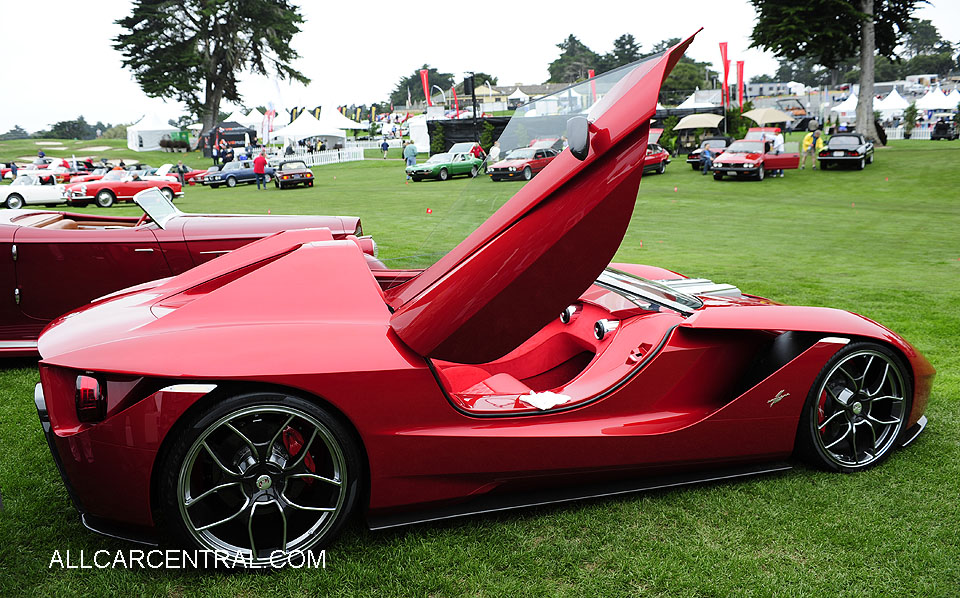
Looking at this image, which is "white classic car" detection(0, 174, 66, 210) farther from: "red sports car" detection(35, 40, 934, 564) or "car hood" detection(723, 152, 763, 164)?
"car hood" detection(723, 152, 763, 164)

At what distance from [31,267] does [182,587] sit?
3.66 metres

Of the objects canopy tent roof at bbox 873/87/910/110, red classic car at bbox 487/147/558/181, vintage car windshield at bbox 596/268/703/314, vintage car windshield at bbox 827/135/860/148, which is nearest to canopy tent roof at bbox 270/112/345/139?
vintage car windshield at bbox 827/135/860/148

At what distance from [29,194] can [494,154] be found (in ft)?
75.7

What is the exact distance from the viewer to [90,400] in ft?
7.95

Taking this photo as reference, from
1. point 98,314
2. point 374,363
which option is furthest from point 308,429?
point 98,314

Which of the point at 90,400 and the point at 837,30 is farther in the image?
the point at 837,30

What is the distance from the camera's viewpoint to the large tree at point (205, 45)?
2109 inches

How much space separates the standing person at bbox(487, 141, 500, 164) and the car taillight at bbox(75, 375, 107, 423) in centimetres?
184

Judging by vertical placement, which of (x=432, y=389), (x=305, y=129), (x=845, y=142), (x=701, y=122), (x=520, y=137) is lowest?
(x=432, y=389)

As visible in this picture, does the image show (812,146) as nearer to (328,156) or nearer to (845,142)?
(845,142)

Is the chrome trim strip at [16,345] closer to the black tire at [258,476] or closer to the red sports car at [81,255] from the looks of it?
the red sports car at [81,255]

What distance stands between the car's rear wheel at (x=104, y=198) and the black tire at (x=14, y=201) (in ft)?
6.95

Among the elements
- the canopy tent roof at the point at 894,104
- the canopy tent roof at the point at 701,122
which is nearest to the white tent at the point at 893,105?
the canopy tent roof at the point at 894,104

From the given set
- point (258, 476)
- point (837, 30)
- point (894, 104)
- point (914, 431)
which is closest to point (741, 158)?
point (837, 30)
